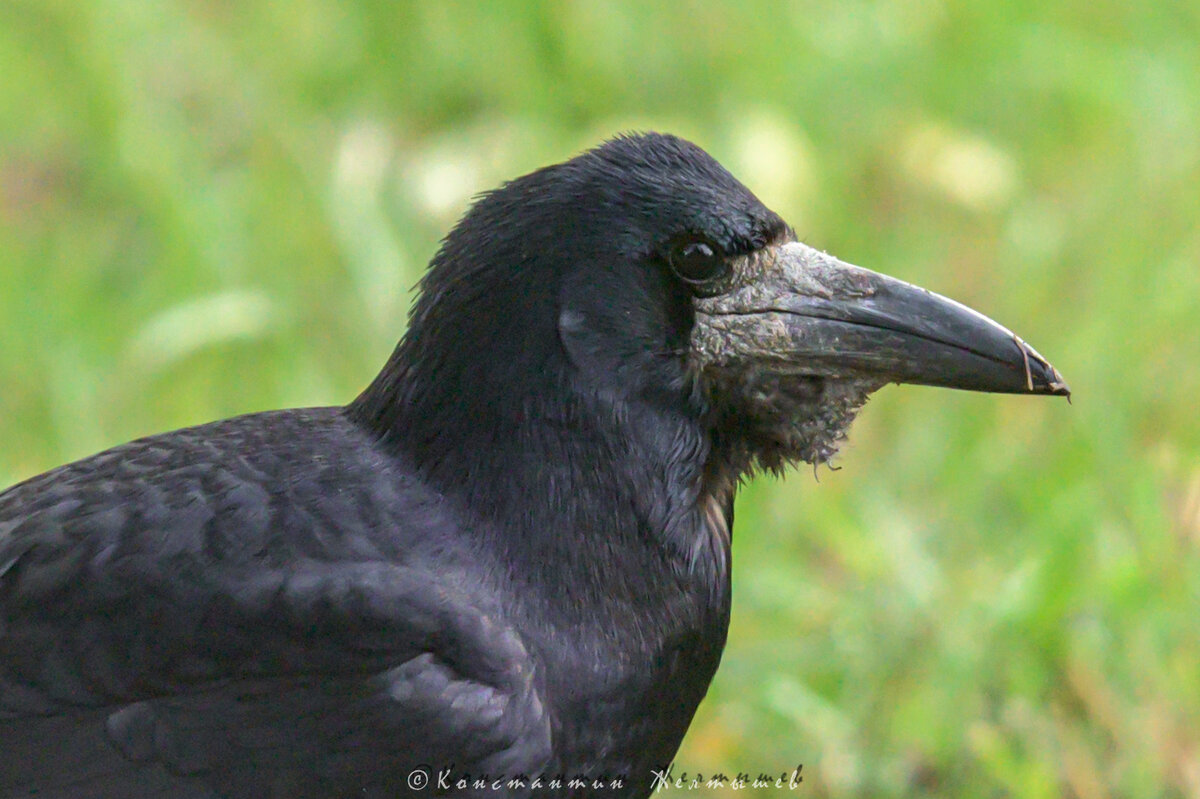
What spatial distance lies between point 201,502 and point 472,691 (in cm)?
47

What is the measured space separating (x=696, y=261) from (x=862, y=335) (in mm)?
265

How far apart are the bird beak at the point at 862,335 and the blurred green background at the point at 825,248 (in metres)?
0.96

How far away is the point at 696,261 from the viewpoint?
7.95 ft

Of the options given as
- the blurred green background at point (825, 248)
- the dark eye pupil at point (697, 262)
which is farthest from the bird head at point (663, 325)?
the blurred green background at point (825, 248)

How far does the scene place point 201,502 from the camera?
92.5 inches

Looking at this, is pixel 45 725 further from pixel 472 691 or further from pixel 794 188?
pixel 794 188

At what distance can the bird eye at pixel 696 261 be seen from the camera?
2406mm

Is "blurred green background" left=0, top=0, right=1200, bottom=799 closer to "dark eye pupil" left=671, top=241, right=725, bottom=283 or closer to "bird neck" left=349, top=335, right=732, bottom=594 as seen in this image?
"bird neck" left=349, top=335, right=732, bottom=594

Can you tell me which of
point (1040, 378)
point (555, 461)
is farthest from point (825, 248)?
point (555, 461)

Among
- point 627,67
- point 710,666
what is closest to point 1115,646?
point 710,666

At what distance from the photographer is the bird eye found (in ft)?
7.89

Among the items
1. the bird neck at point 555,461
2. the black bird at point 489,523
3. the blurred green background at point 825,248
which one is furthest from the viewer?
the blurred green background at point 825,248

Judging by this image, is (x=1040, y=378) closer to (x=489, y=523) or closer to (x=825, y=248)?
(x=489, y=523)

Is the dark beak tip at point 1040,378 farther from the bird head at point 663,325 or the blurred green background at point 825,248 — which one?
the blurred green background at point 825,248
